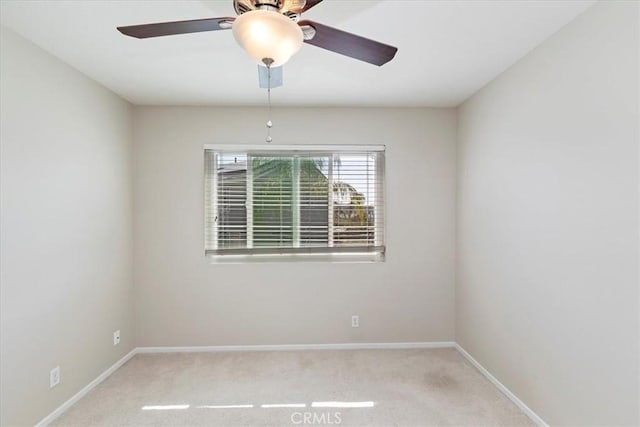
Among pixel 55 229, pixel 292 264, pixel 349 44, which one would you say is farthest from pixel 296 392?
pixel 349 44

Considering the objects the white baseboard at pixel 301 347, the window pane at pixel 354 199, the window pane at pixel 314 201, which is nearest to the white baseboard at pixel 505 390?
the white baseboard at pixel 301 347

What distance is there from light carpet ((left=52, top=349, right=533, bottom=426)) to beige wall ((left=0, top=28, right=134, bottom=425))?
37 centimetres

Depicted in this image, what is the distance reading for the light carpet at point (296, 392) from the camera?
2213 mm

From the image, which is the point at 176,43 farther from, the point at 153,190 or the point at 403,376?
the point at 403,376

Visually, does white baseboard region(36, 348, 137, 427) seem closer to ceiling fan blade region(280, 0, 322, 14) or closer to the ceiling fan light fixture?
the ceiling fan light fixture

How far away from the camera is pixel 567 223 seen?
1.90 metres

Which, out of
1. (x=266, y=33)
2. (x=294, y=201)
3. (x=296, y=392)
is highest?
(x=266, y=33)

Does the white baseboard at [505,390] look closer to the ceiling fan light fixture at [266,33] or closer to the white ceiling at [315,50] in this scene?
the white ceiling at [315,50]

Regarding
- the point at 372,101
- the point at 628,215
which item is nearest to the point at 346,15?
the point at 372,101

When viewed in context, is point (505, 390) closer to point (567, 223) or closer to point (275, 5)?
point (567, 223)

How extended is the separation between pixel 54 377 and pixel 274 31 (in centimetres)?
265

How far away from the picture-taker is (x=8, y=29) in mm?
1897

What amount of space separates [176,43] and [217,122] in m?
1.23

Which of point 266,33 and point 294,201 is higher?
point 266,33
